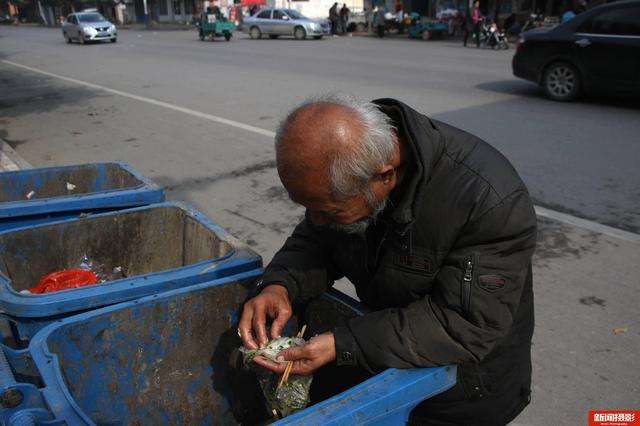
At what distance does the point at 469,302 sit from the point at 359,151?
0.52 m

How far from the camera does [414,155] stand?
5.15 feet

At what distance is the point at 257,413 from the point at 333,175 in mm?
1409

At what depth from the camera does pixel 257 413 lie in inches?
96.4

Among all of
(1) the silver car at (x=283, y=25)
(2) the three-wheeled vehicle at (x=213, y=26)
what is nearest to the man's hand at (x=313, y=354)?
(1) the silver car at (x=283, y=25)

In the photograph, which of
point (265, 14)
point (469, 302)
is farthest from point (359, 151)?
point (265, 14)

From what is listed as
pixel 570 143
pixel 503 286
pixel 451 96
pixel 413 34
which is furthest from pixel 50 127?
pixel 413 34

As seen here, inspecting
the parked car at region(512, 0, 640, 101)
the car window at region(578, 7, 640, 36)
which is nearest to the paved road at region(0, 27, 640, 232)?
the parked car at region(512, 0, 640, 101)

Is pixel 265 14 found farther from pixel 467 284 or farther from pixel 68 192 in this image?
pixel 467 284

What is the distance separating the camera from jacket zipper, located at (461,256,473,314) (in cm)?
153

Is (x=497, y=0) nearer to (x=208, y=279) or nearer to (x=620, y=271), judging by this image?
(x=620, y=271)

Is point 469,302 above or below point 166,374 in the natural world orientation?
above

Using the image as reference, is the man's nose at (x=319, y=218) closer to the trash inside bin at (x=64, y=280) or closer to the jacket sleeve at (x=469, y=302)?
the jacket sleeve at (x=469, y=302)

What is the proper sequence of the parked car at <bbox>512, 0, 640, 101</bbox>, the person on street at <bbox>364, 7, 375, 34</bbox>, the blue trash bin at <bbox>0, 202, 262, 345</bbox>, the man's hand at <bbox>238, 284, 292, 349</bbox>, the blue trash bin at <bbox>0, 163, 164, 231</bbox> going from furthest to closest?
the person on street at <bbox>364, 7, 375, 34</bbox>
the parked car at <bbox>512, 0, 640, 101</bbox>
the blue trash bin at <bbox>0, 163, 164, 231</bbox>
the blue trash bin at <bbox>0, 202, 262, 345</bbox>
the man's hand at <bbox>238, 284, 292, 349</bbox>

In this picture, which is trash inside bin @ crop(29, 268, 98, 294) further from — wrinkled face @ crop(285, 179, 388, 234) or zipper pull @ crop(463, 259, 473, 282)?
zipper pull @ crop(463, 259, 473, 282)
